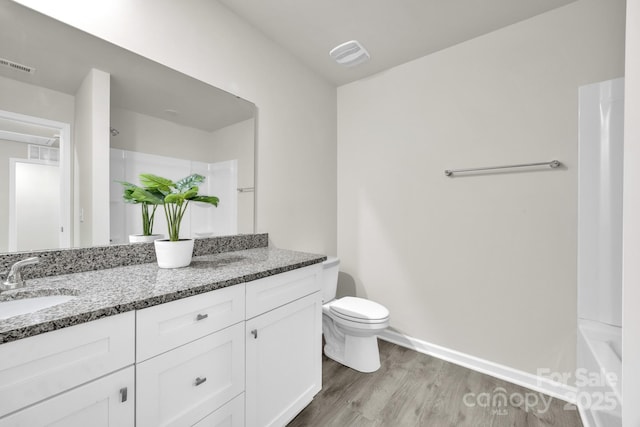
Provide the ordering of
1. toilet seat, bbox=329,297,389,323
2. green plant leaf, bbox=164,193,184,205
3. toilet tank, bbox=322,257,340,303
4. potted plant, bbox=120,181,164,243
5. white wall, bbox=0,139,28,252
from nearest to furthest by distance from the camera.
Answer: white wall, bbox=0,139,28,252 → green plant leaf, bbox=164,193,184,205 → potted plant, bbox=120,181,164,243 → toilet seat, bbox=329,297,389,323 → toilet tank, bbox=322,257,340,303

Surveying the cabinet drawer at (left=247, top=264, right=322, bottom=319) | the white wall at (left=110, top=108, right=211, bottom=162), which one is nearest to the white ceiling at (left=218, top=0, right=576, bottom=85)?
the white wall at (left=110, top=108, right=211, bottom=162)

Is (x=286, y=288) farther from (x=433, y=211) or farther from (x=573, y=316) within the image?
(x=573, y=316)

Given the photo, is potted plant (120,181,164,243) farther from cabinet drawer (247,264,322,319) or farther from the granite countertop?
cabinet drawer (247,264,322,319)

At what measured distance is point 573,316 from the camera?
1.58m

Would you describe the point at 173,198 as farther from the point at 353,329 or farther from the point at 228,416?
the point at 353,329

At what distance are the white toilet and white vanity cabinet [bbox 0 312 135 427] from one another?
4.09 feet

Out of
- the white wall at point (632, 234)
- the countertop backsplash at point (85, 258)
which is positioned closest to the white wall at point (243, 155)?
the countertop backsplash at point (85, 258)

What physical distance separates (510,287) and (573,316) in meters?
0.33

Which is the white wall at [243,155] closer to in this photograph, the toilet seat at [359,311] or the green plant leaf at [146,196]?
the green plant leaf at [146,196]

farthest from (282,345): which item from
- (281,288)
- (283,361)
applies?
(281,288)

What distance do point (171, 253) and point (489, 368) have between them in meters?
2.12

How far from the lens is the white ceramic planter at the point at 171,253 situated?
118cm

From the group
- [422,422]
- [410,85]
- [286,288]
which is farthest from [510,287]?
[410,85]

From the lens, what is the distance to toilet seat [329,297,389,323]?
69.6 inches
